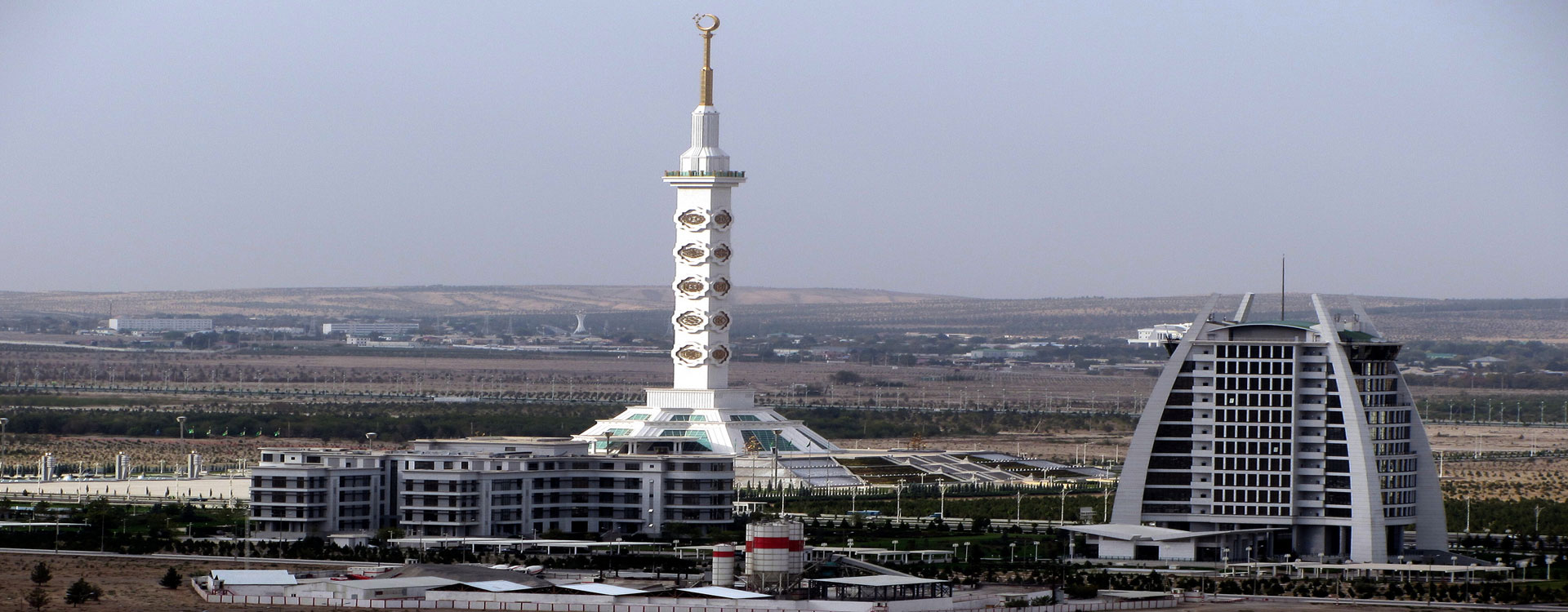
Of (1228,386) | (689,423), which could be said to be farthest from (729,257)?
(1228,386)

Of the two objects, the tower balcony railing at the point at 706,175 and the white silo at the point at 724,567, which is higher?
the tower balcony railing at the point at 706,175

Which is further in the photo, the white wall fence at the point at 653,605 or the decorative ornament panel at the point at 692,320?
the decorative ornament panel at the point at 692,320

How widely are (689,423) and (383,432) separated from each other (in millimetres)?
34609

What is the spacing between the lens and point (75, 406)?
171 metres

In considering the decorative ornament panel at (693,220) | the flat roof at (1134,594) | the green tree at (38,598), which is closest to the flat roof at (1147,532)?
the flat roof at (1134,594)

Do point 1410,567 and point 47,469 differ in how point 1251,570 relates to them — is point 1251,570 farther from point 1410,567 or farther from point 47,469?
point 47,469

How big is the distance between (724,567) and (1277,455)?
74.1 feet

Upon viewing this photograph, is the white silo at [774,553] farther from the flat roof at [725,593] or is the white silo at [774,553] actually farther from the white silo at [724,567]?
the flat roof at [725,593]

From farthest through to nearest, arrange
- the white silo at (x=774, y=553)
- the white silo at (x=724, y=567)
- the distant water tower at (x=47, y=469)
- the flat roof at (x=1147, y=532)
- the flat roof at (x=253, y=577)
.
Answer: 1. the distant water tower at (x=47, y=469)
2. the flat roof at (x=1147, y=532)
3. the white silo at (x=724, y=567)
4. the flat roof at (x=253, y=577)
5. the white silo at (x=774, y=553)

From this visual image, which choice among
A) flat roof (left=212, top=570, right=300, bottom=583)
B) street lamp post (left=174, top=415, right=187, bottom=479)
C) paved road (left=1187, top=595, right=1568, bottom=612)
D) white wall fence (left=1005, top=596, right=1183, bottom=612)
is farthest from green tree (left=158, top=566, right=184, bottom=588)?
street lamp post (left=174, top=415, right=187, bottom=479)

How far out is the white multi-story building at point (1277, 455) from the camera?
282ft

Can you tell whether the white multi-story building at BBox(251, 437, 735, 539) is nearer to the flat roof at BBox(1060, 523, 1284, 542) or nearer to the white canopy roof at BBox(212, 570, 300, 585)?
the flat roof at BBox(1060, 523, 1284, 542)

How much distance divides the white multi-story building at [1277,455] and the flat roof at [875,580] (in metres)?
14.9

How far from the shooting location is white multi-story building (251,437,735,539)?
89875mm
